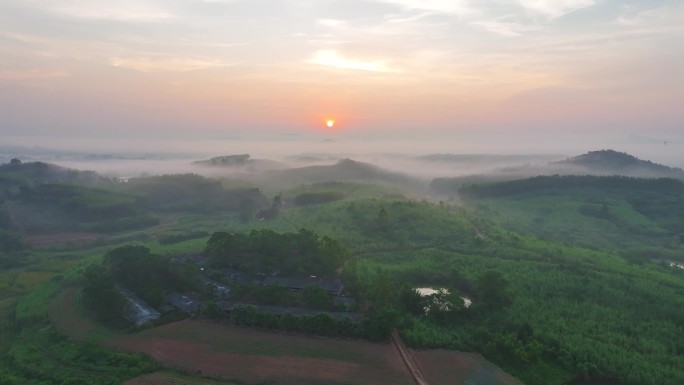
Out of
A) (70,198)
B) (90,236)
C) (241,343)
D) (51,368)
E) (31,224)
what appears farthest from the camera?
(70,198)

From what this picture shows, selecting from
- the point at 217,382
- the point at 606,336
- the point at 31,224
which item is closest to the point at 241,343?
the point at 217,382

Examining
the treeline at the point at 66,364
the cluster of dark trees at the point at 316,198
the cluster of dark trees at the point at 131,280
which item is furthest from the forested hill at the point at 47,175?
the treeline at the point at 66,364

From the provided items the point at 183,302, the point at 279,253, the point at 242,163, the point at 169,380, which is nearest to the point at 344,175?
the point at 242,163

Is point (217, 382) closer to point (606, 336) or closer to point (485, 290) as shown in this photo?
point (485, 290)

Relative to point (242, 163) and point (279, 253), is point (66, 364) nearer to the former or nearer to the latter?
point (279, 253)

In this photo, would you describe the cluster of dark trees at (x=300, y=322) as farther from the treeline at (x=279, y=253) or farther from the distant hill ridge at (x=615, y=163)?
the distant hill ridge at (x=615, y=163)
